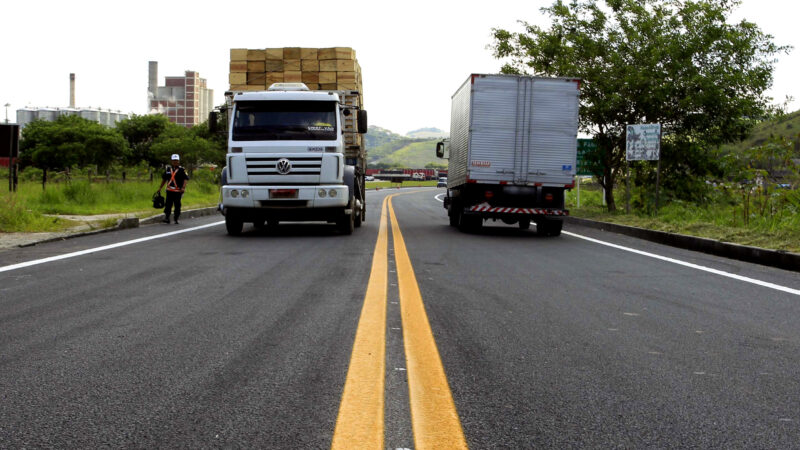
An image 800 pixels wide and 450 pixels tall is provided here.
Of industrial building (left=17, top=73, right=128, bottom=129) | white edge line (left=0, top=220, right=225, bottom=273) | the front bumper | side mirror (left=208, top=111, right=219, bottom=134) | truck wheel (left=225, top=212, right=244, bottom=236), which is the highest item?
industrial building (left=17, top=73, right=128, bottom=129)

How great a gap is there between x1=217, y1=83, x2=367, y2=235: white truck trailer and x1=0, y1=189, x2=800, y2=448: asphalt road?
4925 millimetres

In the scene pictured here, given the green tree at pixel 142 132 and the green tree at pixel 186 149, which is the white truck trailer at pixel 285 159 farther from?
the green tree at pixel 142 132

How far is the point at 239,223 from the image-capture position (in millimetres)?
13609

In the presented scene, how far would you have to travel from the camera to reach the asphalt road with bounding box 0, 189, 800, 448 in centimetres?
269

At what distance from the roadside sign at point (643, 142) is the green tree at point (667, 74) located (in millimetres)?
2112

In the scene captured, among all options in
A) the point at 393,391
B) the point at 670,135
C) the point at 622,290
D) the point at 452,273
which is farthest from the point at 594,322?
the point at 670,135

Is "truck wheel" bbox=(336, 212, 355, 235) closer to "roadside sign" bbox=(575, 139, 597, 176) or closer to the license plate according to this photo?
the license plate

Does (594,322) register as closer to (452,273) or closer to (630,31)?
(452,273)

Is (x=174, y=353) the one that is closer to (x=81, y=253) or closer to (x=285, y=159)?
(x=81, y=253)

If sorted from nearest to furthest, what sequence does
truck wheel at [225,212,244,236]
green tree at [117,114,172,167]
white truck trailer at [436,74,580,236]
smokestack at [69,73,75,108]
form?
truck wheel at [225,212,244,236], white truck trailer at [436,74,580,236], green tree at [117,114,172,167], smokestack at [69,73,75,108]

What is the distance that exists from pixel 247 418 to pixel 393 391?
2.19 ft

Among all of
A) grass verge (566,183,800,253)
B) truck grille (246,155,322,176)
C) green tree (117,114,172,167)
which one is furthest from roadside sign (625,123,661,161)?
green tree (117,114,172,167)

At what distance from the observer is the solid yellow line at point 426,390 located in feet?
8.36

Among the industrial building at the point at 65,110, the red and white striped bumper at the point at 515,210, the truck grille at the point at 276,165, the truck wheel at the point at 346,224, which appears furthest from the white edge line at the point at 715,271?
the industrial building at the point at 65,110
